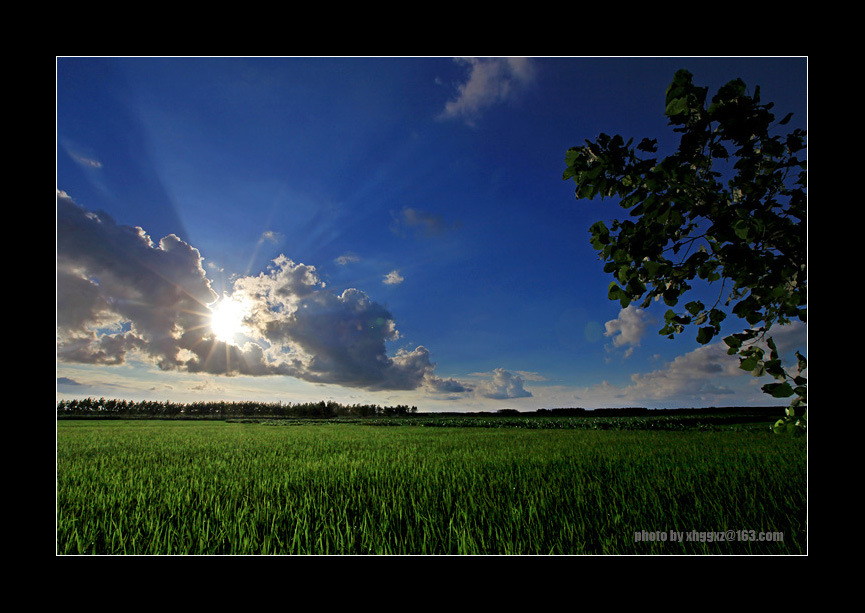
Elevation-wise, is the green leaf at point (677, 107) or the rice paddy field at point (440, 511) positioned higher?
the green leaf at point (677, 107)

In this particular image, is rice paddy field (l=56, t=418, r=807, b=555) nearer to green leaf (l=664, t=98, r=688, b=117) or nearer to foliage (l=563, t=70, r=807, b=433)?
foliage (l=563, t=70, r=807, b=433)

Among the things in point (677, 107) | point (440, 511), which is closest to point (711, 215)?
point (677, 107)

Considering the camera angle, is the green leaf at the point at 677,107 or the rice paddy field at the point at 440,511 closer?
the green leaf at the point at 677,107

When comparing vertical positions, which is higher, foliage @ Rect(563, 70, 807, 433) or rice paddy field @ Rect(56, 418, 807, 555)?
foliage @ Rect(563, 70, 807, 433)

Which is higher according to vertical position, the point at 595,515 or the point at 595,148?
the point at 595,148

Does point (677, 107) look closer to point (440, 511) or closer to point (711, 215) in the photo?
point (711, 215)

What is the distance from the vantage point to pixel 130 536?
10.1 feet

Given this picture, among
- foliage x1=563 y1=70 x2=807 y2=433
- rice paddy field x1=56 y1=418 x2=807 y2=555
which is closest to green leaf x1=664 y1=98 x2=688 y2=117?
foliage x1=563 y1=70 x2=807 y2=433

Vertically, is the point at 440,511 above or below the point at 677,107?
below

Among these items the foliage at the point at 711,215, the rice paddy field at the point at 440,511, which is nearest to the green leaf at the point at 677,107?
the foliage at the point at 711,215

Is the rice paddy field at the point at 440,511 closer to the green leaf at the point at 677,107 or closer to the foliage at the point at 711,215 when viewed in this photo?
the foliage at the point at 711,215
